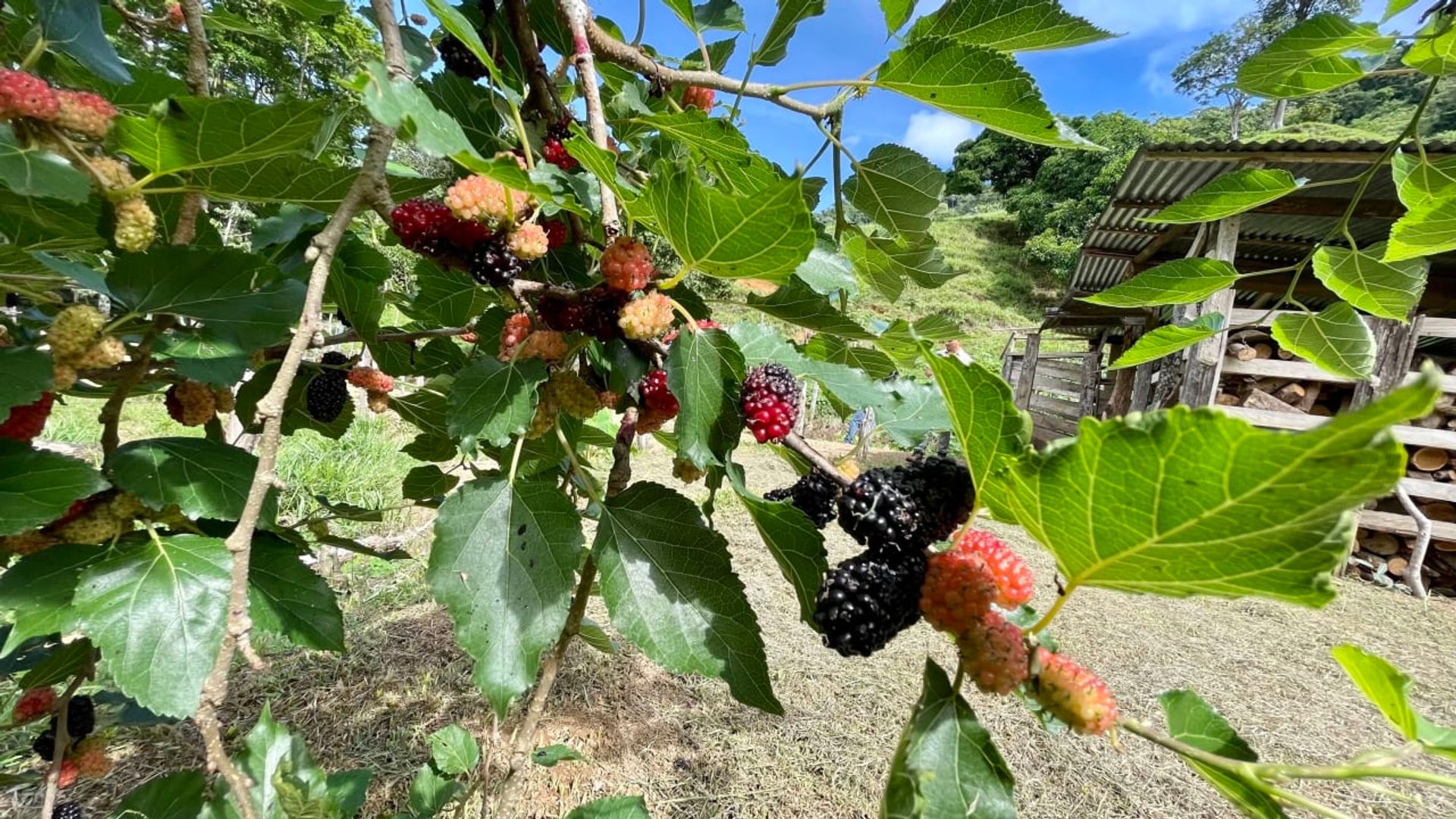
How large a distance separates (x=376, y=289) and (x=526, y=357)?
0.83 feet

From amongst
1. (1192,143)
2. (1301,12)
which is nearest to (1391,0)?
(1192,143)

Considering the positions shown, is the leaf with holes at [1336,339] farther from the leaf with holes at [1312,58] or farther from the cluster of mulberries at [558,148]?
the cluster of mulberries at [558,148]

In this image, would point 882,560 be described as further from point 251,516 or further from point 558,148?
point 558,148

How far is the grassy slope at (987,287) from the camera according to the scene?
1026 cm

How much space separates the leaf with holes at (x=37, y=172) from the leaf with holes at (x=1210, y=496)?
52 cm

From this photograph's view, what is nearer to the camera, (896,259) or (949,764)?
(949,764)

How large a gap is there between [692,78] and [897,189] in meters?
0.23

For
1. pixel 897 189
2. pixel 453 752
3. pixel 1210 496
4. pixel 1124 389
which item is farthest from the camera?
pixel 1124 389

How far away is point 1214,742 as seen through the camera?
1.03 ft

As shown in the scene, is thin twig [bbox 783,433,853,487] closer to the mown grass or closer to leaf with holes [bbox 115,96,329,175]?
leaf with holes [bbox 115,96,329,175]

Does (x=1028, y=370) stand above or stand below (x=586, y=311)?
above

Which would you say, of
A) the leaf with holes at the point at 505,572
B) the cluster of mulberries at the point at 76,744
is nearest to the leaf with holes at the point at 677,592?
the leaf with holes at the point at 505,572

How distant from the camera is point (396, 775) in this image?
1103 millimetres

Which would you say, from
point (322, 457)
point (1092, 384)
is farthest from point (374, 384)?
point (1092, 384)
